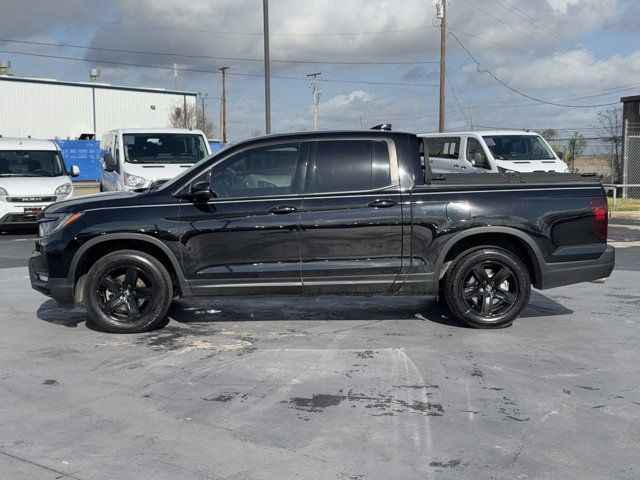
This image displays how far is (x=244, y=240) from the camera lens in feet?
21.6

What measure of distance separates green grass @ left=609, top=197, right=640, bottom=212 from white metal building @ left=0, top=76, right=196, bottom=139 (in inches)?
1839

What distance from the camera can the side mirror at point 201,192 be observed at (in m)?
6.50

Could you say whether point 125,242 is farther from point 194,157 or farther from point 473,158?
point 473,158

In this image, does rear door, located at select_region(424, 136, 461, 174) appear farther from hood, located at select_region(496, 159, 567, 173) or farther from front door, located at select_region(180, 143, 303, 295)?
front door, located at select_region(180, 143, 303, 295)

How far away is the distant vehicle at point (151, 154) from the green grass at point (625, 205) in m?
12.4

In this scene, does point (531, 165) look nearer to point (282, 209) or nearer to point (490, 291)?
point (490, 291)

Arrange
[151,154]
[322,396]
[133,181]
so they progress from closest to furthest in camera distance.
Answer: [322,396], [133,181], [151,154]

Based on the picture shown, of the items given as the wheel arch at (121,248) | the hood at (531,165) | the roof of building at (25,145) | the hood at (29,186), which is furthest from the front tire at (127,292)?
the hood at (531,165)

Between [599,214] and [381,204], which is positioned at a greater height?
[381,204]

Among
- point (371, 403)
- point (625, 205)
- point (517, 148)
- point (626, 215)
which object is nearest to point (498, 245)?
point (371, 403)

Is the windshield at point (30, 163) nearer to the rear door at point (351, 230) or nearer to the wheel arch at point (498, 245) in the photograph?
the rear door at point (351, 230)

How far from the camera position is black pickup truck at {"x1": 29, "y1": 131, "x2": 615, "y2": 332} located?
6574 mm

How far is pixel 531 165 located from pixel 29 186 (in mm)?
11028

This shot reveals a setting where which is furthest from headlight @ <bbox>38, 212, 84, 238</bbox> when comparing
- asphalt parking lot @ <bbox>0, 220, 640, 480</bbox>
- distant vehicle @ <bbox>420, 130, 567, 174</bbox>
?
distant vehicle @ <bbox>420, 130, 567, 174</bbox>
